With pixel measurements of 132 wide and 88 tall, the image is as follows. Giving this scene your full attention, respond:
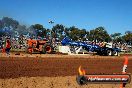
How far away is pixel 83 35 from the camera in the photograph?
74.6 m

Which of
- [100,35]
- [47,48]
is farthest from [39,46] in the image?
[100,35]

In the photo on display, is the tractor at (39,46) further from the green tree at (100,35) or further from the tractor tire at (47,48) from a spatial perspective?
the green tree at (100,35)

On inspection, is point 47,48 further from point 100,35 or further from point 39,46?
point 100,35

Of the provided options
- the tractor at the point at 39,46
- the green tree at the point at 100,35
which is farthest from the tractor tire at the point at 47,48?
the green tree at the point at 100,35

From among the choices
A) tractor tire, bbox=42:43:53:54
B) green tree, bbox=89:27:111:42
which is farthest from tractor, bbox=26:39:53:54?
green tree, bbox=89:27:111:42

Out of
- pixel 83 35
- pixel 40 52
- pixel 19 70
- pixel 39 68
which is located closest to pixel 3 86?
pixel 19 70

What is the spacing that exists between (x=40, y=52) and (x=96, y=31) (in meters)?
38.7

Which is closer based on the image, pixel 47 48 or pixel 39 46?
Answer: pixel 47 48

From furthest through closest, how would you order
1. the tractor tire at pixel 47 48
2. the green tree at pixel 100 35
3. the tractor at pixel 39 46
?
the green tree at pixel 100 35 → the tractor at pixel 39 46 → the tractor tire at pixel 47 48

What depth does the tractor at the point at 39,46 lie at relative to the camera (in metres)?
32.8

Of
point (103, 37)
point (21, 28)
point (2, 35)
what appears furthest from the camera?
point (103, 37)

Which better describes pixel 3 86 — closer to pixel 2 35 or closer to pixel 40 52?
pixel 40 52

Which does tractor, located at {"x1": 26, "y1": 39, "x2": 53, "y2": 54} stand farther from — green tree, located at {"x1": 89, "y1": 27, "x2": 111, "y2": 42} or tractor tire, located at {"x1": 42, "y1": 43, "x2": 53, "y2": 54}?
green tree, located at {"x1": 89, "y1": 27, "x2": 111, "y2": 42}

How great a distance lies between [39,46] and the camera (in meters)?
33.2
